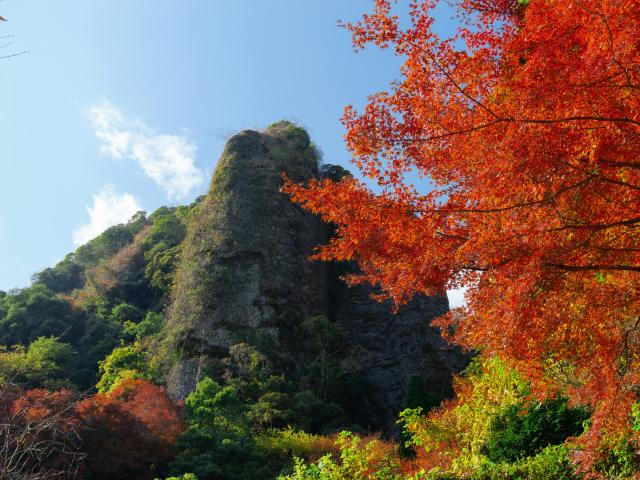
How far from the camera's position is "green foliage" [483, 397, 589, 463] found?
9594 mm

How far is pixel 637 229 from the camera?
6.55 metres

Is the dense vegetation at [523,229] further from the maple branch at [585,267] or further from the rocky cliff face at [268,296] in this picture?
the rocky cliff face at [268,296]

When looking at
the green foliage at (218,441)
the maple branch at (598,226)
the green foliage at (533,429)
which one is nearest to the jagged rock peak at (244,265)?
the green foliage at (218,441)

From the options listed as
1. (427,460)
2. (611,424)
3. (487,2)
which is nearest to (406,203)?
(611,424)

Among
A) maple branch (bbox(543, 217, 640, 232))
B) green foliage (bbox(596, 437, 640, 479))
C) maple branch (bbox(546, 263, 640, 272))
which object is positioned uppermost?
maple branch (bbox(543, 217, 640, 232))

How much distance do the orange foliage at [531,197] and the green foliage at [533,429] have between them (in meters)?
2.27

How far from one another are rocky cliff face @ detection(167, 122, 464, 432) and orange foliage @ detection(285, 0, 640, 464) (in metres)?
16.2

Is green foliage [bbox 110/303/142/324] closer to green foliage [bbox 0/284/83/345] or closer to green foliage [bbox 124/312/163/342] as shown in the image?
green foliage [bbox 124/312/163/342]

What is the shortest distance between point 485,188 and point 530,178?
808 mm

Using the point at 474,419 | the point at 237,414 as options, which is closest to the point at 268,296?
the point at 237,414

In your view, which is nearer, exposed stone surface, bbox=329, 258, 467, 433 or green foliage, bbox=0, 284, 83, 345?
exposed stone surface, bbox=329, 258, 467, 433

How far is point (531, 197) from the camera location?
5.83 meters

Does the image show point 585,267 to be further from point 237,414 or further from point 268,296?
point 268,296

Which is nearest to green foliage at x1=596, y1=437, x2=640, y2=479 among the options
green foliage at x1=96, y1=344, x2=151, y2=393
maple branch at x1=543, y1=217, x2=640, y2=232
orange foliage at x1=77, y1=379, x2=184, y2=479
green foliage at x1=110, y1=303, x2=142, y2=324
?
maple branch at x1=543, y1=217, x2=640, y2=232
